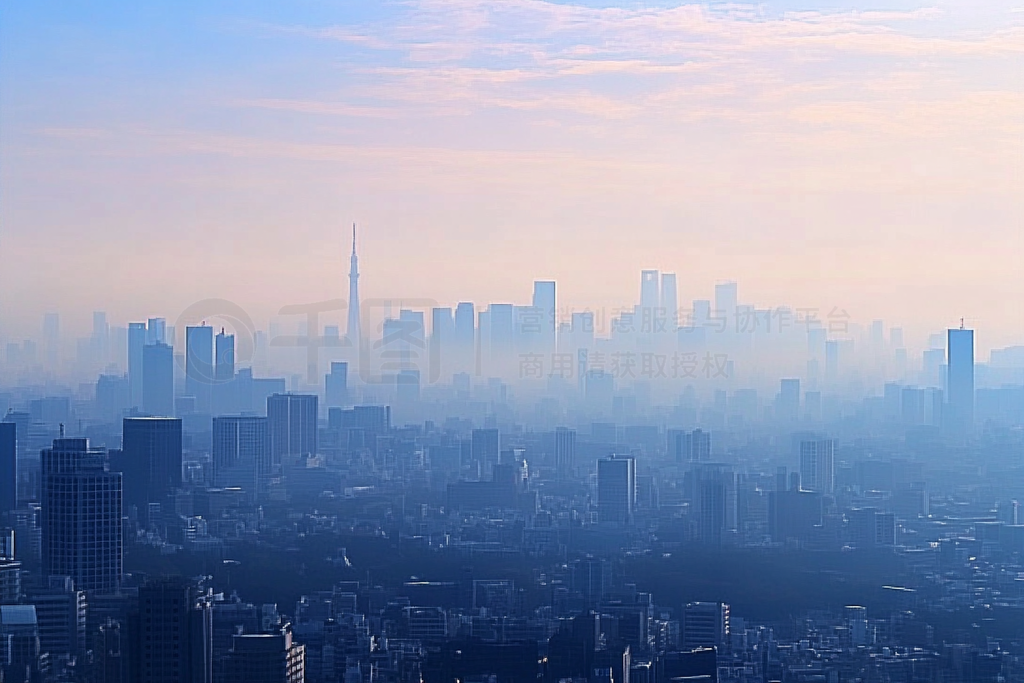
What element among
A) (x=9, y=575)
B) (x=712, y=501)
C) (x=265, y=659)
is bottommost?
(x=265, y=659)

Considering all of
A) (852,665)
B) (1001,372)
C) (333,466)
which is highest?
(1001,372)

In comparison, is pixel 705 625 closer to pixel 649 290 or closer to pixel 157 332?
pixel 649 290

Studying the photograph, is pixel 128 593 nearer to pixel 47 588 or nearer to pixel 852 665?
pixel 47 588

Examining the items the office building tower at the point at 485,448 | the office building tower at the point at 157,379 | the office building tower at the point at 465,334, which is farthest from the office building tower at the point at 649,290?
the office building tower at the point at 157,379

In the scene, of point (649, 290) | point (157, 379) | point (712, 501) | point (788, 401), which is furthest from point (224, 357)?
point (788, 401)

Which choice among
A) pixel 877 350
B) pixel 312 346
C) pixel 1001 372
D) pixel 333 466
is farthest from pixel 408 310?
pixel 1001 372

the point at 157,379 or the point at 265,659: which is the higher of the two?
the point at 157,379
